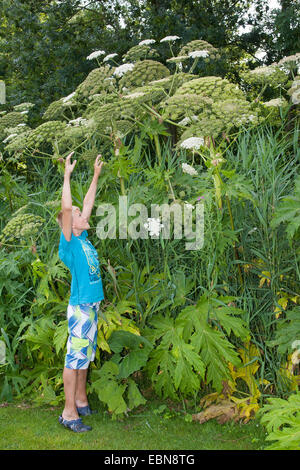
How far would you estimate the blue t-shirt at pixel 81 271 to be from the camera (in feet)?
14.1

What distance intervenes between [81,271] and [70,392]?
0.97 m

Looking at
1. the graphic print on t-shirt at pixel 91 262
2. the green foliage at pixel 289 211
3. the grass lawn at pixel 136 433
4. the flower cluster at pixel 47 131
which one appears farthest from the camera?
the flower cluster at pixel 47 131

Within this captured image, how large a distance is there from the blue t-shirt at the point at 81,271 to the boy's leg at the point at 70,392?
1.83ft

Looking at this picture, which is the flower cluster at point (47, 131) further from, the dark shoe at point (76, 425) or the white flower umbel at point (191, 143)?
the dark shoe at point (76, 425)

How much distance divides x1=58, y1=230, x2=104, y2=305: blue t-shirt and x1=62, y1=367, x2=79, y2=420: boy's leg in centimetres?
56

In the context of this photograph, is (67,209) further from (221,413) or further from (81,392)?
(221,413)

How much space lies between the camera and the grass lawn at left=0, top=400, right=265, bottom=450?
13.0ft

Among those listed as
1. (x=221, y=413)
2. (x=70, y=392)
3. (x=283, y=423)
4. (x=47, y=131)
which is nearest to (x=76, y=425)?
(x=70, y=392)

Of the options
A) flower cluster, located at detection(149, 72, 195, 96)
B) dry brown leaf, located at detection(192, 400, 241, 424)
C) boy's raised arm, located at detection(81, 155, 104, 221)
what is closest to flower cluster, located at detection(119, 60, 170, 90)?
flower cluster, located at detection(149, 72, 195, 96)

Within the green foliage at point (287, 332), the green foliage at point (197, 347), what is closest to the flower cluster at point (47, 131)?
the green foliage at point (197, 347)

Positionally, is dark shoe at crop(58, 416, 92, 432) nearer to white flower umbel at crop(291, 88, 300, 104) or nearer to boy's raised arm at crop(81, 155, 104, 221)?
boy's raised arm at crop(81, 155, 104, 221)

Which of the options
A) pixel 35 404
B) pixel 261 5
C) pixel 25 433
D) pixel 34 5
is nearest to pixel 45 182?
pixel 35 404

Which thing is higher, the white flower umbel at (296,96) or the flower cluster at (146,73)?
the flower cluster at (146,73)

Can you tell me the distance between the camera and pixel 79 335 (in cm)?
430
